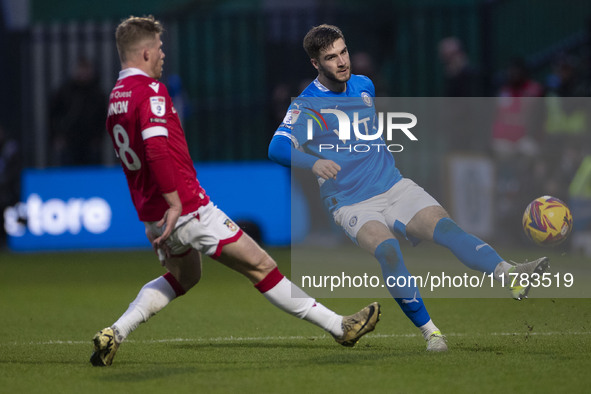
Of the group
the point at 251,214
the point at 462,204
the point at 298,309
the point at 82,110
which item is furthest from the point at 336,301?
the point at 82,110

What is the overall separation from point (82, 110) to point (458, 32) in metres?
5.59

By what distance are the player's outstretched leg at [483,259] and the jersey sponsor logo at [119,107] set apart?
77.2 inches

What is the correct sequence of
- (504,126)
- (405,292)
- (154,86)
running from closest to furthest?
(154,86), (405,292), (504,126)

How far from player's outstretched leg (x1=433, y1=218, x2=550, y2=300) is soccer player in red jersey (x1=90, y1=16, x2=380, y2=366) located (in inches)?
24.1

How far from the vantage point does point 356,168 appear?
6590 millimetres

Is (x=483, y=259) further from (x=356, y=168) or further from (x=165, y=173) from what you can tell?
(x=165, y=173)

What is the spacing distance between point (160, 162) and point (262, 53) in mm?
11493

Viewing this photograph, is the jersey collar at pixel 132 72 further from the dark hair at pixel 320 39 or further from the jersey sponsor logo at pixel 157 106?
the dark hair at pixel 320 39

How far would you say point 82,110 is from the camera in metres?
15.5

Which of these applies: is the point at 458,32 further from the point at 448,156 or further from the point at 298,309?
the point at 298,309

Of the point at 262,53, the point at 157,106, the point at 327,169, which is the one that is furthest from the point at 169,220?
the point at 262,53

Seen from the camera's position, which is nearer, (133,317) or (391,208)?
(133,317)

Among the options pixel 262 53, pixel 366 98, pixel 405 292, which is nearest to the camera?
pixel 405 292

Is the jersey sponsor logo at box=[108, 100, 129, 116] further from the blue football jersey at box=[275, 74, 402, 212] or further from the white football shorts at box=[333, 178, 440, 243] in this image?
the white football shorts at box=[333, 178, 440, 243]
